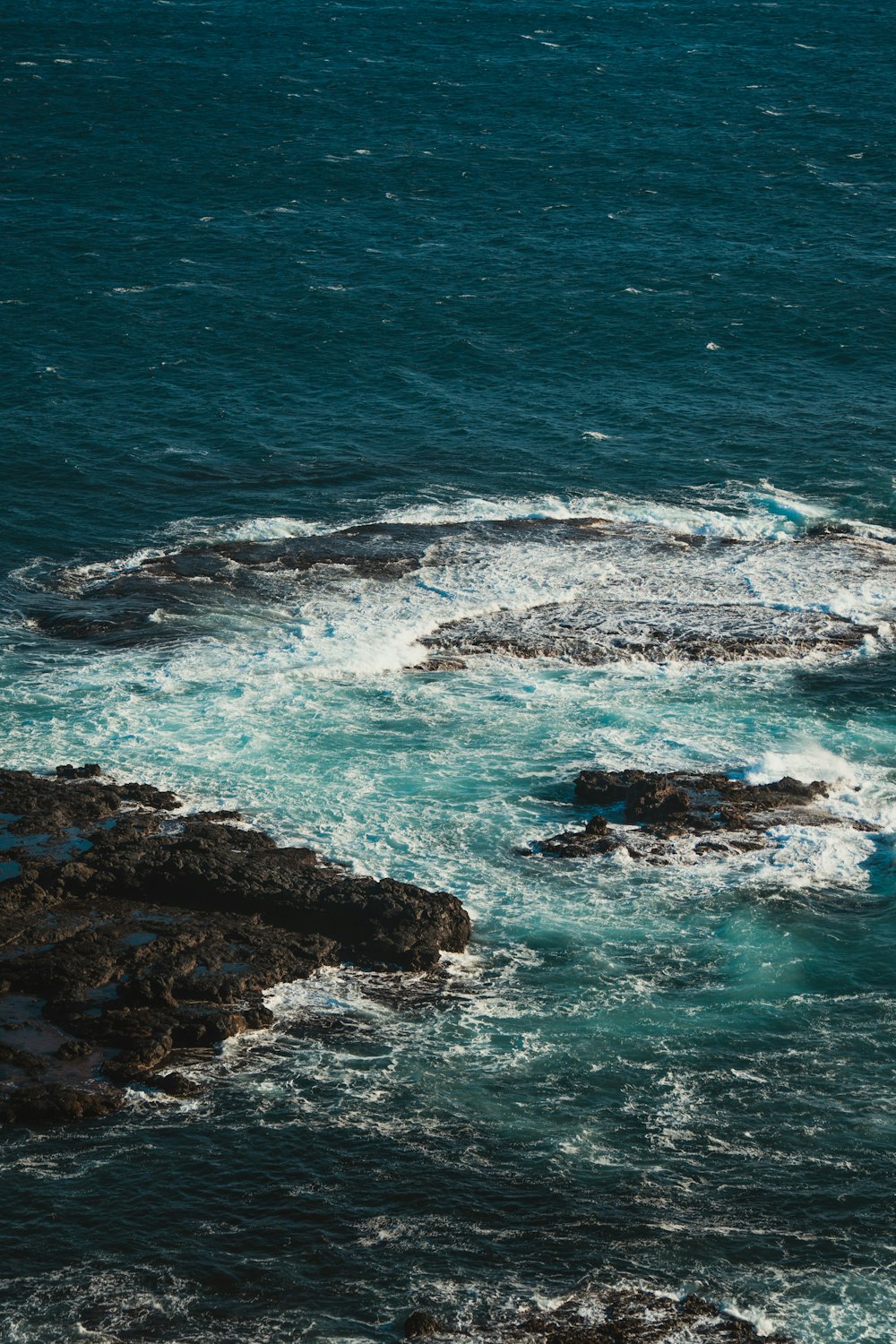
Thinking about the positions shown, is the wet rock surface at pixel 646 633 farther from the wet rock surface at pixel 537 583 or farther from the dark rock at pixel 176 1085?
the dark rock at pixel 176 1085

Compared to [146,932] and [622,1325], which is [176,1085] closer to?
[146,932]

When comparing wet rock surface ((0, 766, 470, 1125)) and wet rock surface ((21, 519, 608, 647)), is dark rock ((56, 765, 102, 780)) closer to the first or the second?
wet rock surface ((0, 766, 470, 1125))

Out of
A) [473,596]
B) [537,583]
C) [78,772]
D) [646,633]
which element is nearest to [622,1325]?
[78,772]

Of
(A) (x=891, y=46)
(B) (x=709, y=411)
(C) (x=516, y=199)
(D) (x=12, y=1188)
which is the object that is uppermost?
(A) (x=891, y=46)

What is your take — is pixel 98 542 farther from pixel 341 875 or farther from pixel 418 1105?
pixel 418 1105

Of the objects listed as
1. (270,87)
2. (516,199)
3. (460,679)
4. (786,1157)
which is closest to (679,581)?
(460,679)

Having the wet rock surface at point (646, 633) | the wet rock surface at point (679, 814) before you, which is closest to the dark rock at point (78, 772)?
the wet rock surface at point (679, 814)

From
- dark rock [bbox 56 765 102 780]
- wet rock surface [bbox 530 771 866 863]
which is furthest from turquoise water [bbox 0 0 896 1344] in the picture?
dark rock [bbox 56 765 102 780]

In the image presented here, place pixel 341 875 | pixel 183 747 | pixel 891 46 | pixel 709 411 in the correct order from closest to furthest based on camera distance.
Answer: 1. pixel 341 875
2. pixel 183 747
3. pixel 709 411
4. pixel 891 46
